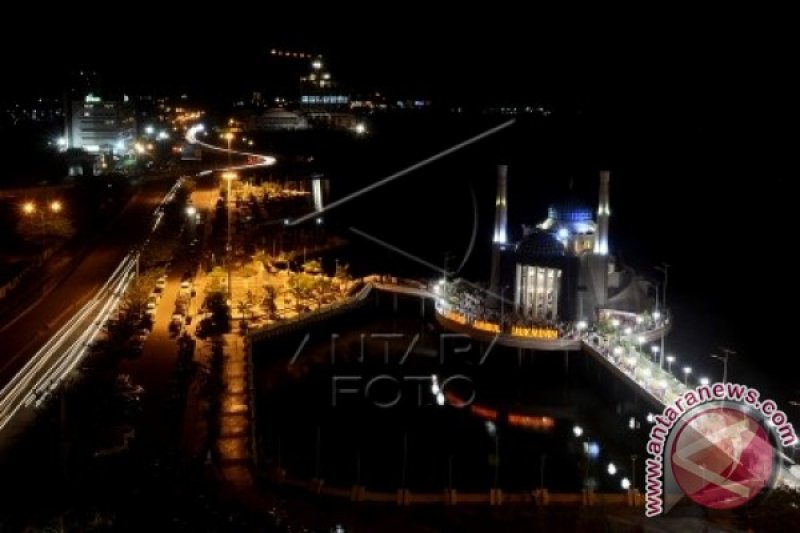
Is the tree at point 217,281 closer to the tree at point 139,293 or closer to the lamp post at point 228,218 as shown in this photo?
the lamp post at point 228,218

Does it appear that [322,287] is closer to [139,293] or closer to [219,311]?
[219,311]

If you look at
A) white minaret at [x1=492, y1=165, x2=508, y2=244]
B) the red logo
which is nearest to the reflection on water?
the red logo

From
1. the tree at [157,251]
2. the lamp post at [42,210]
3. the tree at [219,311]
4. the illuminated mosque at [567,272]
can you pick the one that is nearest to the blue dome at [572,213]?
the illuminated mosque at [567,272]

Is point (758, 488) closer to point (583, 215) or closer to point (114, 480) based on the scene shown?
point (114, 480)

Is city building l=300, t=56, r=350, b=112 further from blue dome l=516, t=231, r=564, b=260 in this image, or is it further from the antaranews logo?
the antaranews logo

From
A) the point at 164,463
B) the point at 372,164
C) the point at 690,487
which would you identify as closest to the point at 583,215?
the point at 690,487

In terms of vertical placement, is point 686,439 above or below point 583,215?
below
